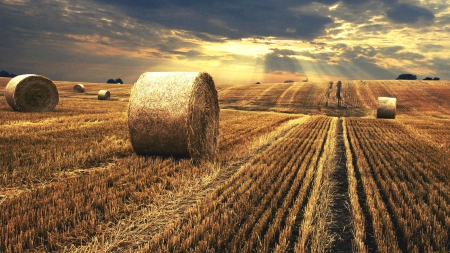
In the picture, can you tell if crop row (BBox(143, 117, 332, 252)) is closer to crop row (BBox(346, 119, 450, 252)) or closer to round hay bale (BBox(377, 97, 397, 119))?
crop row (BBox(346, 119, 450, 252))

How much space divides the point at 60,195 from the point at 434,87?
58487 mm

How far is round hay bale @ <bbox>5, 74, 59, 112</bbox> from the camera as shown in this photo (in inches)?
678

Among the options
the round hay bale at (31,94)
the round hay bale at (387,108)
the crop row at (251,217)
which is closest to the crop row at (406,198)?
the crop row at (251,217)

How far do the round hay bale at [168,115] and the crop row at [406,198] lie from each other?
14.3 feet

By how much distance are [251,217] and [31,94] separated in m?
18.0

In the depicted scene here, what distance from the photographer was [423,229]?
434 cm

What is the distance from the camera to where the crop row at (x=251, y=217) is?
379 centimetres

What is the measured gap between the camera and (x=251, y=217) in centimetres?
454

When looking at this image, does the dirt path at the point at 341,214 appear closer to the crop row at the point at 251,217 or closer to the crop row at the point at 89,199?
the crop row at the point at 251,217

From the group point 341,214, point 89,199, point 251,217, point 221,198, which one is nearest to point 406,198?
point 341,214

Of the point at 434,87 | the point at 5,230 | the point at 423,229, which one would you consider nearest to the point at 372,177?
the point at 423,229

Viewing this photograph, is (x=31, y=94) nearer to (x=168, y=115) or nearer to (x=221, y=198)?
(x=168, y=115)

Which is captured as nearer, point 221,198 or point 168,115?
point 221,198

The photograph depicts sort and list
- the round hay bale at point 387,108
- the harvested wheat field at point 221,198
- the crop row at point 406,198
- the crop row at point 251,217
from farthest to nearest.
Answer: the round hay bale at point 387,108 → the crop row at point 406,198 → the harvested wheat field at point 221,198 → the crop row at point 251,217
